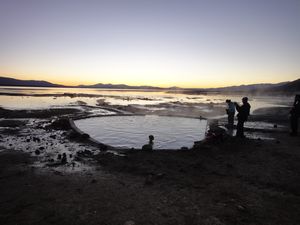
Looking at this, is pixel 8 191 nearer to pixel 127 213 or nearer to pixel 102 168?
pixel 102 168

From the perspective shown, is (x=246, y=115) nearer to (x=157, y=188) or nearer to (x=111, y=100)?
(x=157, y=188)

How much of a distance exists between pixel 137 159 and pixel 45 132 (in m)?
7.13

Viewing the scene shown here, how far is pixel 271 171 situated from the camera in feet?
22.2

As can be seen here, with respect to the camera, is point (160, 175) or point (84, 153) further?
point (84, 153)

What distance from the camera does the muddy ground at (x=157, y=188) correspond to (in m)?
4.32

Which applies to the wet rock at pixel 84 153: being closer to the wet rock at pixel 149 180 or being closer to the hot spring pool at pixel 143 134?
the hot spring pool at pixel 143 134

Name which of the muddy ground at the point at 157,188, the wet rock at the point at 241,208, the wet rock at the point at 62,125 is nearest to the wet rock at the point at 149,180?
the muddy ground at the point at 157,188

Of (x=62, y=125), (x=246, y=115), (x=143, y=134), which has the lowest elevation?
(x=143, y=134)

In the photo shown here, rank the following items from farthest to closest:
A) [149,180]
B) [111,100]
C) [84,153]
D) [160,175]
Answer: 1. [111,100]
2. [84,153]
3. [160,175]
4. [149,180]

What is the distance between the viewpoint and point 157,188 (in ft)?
18.4

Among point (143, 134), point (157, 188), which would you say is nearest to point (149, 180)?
point (157, 188)

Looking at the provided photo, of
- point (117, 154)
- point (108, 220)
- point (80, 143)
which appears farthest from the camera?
point (80, 143)

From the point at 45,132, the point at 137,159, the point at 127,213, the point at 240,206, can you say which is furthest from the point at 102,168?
the point at 45,132

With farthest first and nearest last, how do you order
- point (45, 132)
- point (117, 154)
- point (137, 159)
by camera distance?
point (45, 132), point (117, 154), point (137, 159)
